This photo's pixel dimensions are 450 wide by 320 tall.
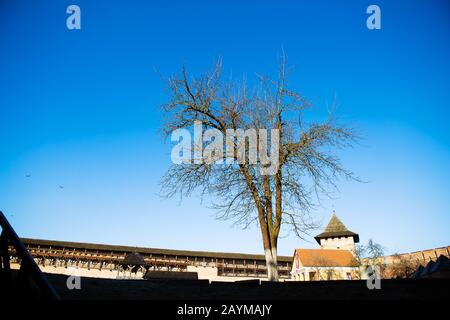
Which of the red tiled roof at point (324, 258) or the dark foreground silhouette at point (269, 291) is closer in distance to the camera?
the dark foreground silhouette at point (269, 291)

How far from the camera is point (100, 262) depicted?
45.0 metres

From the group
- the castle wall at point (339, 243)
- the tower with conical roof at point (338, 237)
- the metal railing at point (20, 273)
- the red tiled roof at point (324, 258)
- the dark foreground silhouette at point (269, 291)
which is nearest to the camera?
the metal railing at point (20, 273)

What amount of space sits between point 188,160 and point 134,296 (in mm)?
7818

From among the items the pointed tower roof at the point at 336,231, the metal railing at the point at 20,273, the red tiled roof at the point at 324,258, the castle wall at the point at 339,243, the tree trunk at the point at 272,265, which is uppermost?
the metal railing at the point at 20,273

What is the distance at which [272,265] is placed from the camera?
11461mm

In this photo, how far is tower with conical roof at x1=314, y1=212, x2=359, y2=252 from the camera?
6091 cm

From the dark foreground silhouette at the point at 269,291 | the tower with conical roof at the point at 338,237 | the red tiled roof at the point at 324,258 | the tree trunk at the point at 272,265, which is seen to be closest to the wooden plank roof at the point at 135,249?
the red tiled roof at the point at 324,258

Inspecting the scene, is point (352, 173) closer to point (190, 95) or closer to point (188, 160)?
point (188, 160)

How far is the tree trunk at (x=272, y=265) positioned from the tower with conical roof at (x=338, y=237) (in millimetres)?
54201

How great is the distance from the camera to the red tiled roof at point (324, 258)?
51.6m

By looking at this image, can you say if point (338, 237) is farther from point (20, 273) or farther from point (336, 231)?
point (20, 273)

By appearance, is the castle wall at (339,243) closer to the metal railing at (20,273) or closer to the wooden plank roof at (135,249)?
the wooden plank roof at (135,249)

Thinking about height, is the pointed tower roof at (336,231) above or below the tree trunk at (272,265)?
below
